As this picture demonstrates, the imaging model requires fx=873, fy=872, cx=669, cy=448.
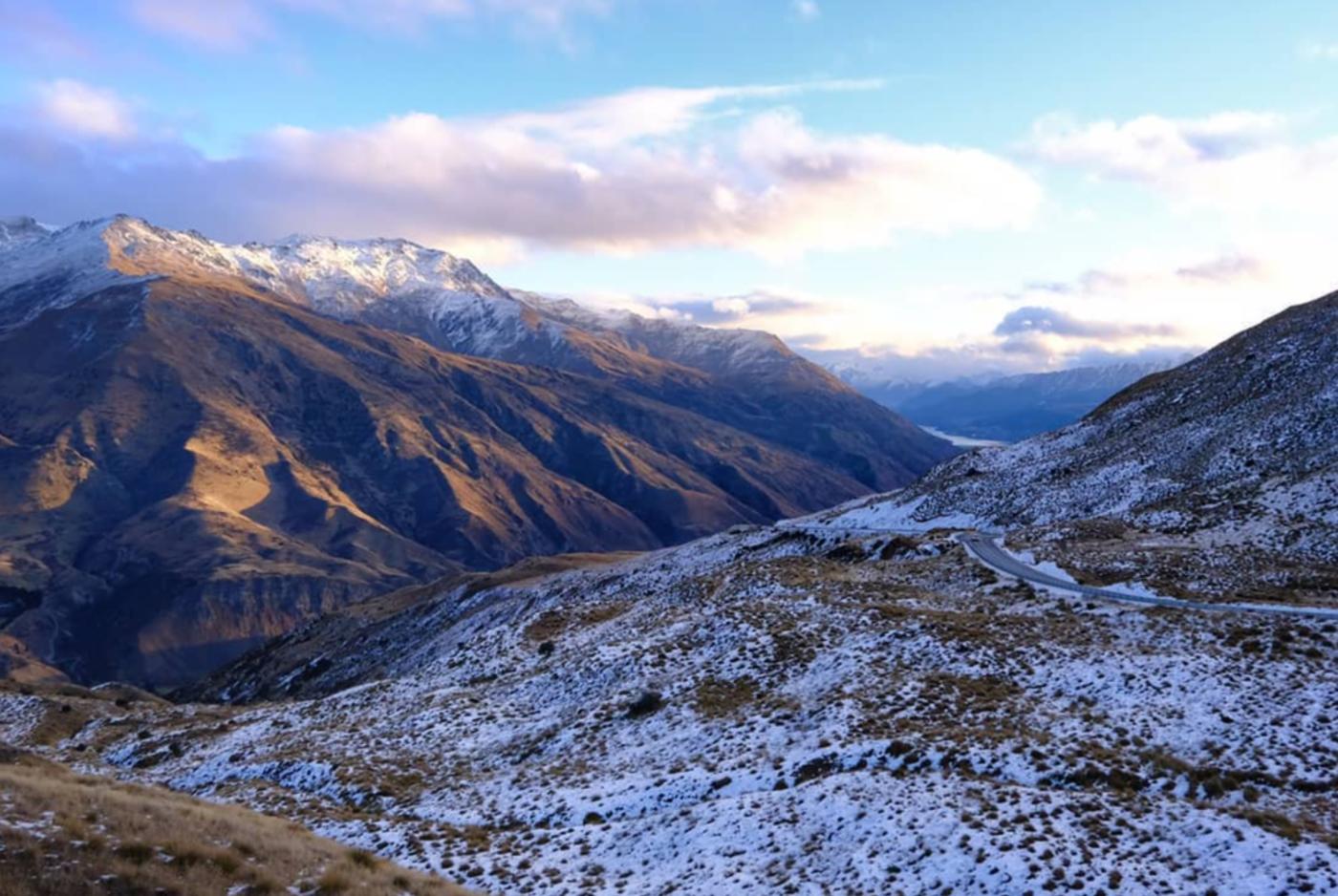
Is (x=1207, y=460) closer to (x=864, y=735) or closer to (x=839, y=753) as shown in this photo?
(x=864, y=735)

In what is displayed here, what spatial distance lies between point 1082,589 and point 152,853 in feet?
132

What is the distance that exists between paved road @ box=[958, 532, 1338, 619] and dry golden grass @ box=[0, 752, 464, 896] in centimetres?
3236

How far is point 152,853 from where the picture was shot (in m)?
17.0

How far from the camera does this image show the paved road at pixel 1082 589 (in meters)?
34.7

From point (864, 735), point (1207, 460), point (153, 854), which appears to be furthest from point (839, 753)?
point (1207, 460)

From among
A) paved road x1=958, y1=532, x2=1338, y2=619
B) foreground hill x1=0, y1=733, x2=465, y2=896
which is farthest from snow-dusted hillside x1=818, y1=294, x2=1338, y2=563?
foreground hill x1=0, y1=733, x2=465, y2=896

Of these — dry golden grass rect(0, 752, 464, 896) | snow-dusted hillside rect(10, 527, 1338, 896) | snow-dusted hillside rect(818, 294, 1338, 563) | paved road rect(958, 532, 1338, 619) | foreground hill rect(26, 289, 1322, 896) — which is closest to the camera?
dry golden grass rect(0, 752, 464, 896)

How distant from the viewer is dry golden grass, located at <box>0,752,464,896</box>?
15.7 m

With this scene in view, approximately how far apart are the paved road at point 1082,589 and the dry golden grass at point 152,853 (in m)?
32.4

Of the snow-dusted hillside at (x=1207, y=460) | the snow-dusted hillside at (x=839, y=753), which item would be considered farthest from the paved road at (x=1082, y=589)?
the snow-dusted hillside at (x=1207, y=460)

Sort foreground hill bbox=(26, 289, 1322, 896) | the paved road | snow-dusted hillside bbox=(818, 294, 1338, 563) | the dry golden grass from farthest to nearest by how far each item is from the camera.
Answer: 1. snow-dusted hillside bbox=(818, 294, 1338, 563)
2. the paved road
3. foreground hill bbox=(26, 289, 1322, 896)
4. the dry golden grass

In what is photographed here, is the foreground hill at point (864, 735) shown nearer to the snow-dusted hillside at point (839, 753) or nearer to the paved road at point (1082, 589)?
the snow-dusted hillside at point (839, 753)

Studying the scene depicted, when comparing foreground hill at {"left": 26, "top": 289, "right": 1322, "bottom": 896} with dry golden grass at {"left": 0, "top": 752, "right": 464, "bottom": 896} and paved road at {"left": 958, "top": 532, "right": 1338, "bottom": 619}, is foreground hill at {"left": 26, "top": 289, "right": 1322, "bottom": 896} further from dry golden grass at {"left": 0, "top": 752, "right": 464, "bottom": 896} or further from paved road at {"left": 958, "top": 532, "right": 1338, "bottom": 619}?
dry golden grass at {"left": 0, "top": 752, "right": 464, "bottom": 896}

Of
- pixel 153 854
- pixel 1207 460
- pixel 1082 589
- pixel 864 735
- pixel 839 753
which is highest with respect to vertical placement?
pixel 1207 460
